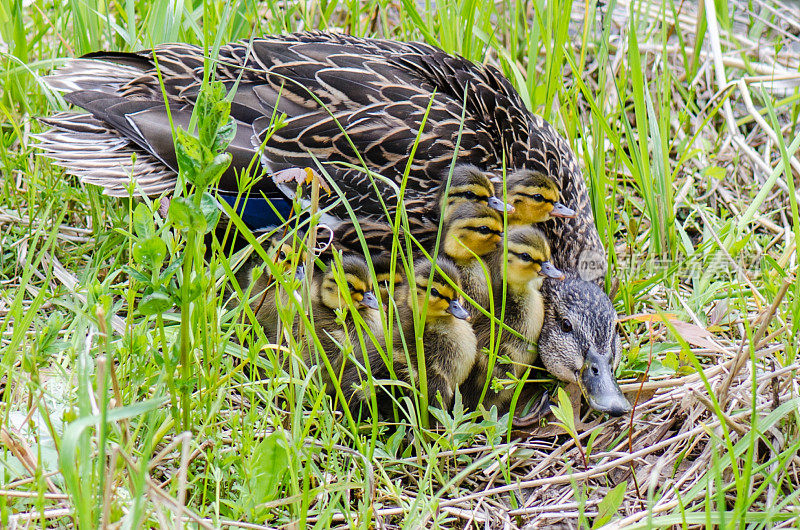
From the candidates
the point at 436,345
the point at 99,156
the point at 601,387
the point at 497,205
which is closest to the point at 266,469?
the point at 436,345

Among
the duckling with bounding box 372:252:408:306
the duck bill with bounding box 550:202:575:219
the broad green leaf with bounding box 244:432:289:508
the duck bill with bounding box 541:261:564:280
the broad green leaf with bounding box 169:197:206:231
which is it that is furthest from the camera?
the duck bill with bounding box 550:202:575:219

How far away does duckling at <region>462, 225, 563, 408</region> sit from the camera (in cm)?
226

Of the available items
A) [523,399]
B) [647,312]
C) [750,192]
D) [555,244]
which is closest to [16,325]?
[523,399]

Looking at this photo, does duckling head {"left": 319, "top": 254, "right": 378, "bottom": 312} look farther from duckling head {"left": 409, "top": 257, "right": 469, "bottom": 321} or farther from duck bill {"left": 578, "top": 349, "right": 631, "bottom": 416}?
duck bill {"left": 578, "top": 349, "right": 631, "bottom": 416}

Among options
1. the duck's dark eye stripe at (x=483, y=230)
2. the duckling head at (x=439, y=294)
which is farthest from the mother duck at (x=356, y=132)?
the duckling head at (x=439, y=294)

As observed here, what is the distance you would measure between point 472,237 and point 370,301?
365 mm

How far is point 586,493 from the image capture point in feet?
6.26

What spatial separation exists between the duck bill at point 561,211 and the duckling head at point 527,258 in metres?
0.14

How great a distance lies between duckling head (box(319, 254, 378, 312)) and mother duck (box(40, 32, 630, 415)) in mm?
283

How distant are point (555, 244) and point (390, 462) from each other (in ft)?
3.04

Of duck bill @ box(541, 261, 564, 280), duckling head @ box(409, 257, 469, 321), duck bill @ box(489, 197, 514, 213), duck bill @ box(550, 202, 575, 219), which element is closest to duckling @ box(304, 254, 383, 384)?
duckling head @ box(409, 257, 469, 321)

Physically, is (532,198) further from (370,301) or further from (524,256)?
(370,301)

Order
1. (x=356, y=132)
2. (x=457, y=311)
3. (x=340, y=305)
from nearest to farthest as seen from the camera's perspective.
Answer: (x=340, y=305) < (x=457, y=311) < (x=356, y=132)

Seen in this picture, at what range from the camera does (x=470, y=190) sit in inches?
89.5
